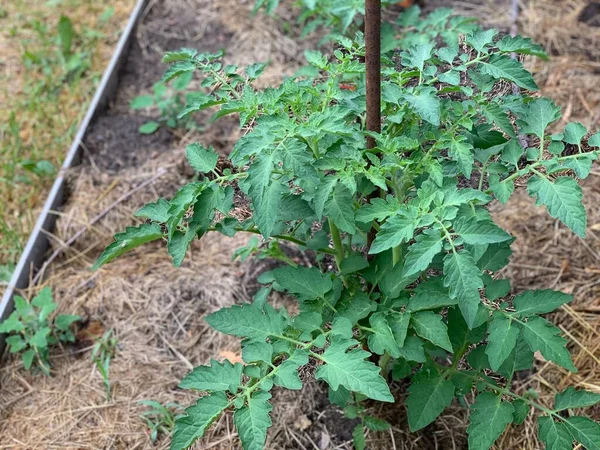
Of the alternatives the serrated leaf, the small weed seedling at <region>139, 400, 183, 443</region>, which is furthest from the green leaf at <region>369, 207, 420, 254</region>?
the small weed seedling at <region>139, 400, 183, 443</region>

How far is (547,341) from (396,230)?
515 millimetres

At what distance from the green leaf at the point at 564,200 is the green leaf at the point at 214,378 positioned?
835mm

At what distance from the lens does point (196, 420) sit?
1537mm

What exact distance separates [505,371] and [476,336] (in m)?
0.15

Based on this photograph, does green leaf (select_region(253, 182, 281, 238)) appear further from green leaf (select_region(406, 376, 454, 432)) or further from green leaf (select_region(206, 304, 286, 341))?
green leaf (select_region(406, 376, 454, 432))

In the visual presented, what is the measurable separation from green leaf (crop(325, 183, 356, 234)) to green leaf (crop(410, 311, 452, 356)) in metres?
0.31

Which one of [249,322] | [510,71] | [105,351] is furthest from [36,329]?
[510,71]

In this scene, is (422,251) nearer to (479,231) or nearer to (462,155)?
(479,231)

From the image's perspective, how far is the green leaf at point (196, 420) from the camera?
4.97 feet

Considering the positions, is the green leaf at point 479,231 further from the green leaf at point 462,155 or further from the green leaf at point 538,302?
the green leaf at point 538,302

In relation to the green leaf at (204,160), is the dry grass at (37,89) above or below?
below

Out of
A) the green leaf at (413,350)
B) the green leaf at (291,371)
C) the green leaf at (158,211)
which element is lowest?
the green leaf at (413,350)

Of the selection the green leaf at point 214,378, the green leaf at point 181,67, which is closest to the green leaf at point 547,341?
the green leaf at point 214,378

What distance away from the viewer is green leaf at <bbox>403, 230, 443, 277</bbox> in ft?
4.81
